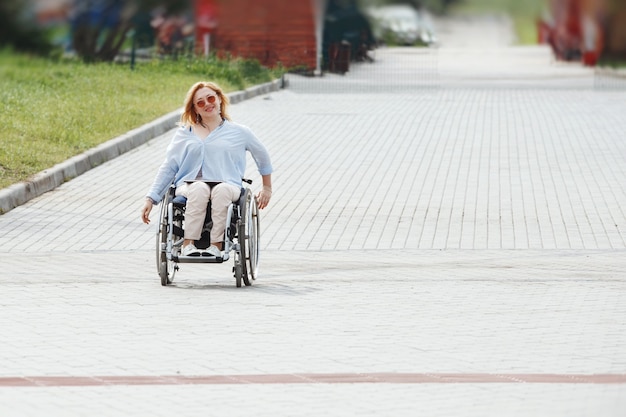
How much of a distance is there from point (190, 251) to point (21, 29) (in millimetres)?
7275

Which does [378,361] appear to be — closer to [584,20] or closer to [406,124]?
[584,20]

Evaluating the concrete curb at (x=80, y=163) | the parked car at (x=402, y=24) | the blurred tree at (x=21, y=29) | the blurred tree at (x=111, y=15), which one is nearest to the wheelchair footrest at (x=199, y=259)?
the concrete curb at (x=80, y=163)

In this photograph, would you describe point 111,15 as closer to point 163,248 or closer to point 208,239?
point 163,248

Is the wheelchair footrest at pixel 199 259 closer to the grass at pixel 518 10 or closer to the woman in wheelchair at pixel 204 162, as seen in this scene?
the woman in wheelchair at pixel 204 162

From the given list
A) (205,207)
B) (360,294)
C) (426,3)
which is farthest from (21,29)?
(205,207)

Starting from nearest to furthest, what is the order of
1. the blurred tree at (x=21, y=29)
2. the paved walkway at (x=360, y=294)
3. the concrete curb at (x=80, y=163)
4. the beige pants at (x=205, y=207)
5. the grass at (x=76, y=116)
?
the blurred tree at (x=21, y=29)
the paved walkway at (x=360, y=294)
the beige pants at (x=205, y=207)
the concrete curb at (x=80, y=163)
the grass at (x=76, y=116)

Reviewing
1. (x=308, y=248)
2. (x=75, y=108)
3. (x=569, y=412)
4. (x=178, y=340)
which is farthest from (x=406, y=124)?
(x=569, y=412)

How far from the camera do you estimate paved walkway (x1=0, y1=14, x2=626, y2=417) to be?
511 cm

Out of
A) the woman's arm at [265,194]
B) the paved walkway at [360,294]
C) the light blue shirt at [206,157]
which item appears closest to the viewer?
the paved walkway at [360,294]

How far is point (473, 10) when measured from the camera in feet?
4.03

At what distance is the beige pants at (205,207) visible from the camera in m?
8.55

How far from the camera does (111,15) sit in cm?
133

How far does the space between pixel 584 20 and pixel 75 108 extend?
1875 cm

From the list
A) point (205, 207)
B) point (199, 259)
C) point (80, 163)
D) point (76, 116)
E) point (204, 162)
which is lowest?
point (80, 163)
